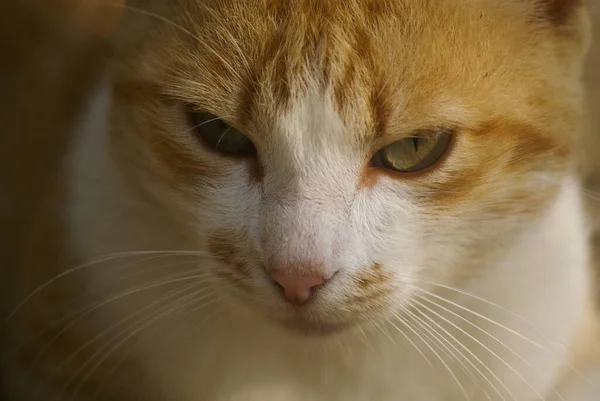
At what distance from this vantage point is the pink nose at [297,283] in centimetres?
79

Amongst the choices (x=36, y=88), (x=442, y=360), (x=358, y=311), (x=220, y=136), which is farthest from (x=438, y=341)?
(x=36, y=88)

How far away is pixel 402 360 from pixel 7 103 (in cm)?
92

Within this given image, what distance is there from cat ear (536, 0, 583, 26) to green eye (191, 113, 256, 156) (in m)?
0.39

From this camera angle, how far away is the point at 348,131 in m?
0.79

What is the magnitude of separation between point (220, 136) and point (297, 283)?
0.21 metres

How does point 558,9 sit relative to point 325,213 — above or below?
above

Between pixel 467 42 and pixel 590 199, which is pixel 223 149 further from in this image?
pixel 590 199

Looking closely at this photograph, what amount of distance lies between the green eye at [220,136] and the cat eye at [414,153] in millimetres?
157

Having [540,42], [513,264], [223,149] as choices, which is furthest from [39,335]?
[540,42]

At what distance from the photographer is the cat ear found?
2.88ft

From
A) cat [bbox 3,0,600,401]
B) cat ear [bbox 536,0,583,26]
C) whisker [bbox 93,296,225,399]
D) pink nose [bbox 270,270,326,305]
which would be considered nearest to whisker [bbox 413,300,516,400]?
cat [bbox 3,0,600,401]

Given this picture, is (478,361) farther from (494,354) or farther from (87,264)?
(87,264)

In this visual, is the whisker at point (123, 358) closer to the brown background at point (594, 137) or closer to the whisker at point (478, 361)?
the whisker at point (478, 361)

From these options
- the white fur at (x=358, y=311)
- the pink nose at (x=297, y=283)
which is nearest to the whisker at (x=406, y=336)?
the white fur at (x=358, y=311)
